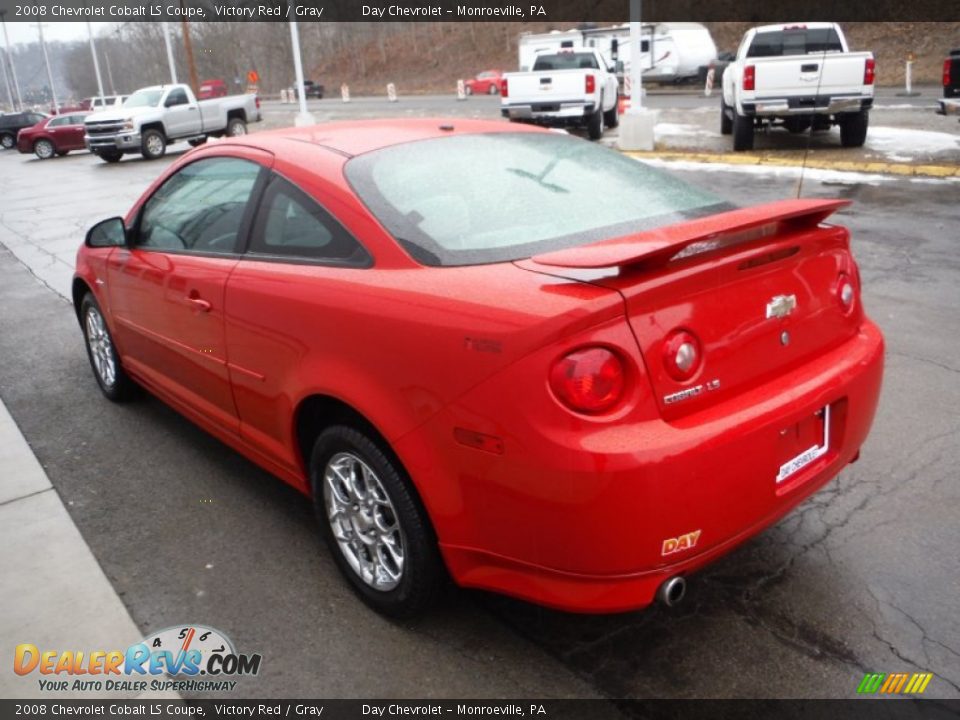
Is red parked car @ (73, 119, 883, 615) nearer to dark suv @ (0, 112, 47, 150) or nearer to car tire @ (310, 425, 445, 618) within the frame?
car tire @ (310, 425, 445, 618)

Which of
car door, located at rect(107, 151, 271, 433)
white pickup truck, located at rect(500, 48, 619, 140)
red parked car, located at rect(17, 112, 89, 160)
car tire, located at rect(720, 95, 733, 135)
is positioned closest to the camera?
car door, located at rect(107, 151, 271, 433)

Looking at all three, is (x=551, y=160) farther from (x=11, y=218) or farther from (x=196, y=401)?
(x=11, y=218)

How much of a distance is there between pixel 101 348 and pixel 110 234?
959 millimetres

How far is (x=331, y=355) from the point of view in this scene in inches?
109

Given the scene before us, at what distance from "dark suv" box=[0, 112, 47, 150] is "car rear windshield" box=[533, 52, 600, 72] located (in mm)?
27918

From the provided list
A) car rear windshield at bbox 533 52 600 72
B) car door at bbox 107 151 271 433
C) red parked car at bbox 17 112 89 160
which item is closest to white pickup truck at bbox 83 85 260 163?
red parked car at bbox 17 112 89 160

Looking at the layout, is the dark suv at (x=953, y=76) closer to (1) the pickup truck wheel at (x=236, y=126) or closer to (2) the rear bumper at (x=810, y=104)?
(2) the rear bumper at (x=810, y=104)

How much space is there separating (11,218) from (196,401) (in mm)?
12585

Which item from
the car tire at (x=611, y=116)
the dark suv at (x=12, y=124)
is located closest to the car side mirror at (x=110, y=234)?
the car tire at (x=611, y=116)

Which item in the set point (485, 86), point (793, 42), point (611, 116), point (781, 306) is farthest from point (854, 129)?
point (485, 86)

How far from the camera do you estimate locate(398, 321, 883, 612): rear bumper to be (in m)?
2.17

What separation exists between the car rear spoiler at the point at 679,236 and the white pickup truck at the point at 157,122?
2422cm

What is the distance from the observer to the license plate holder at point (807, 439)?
98.6 inches

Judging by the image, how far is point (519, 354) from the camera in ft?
7.30
